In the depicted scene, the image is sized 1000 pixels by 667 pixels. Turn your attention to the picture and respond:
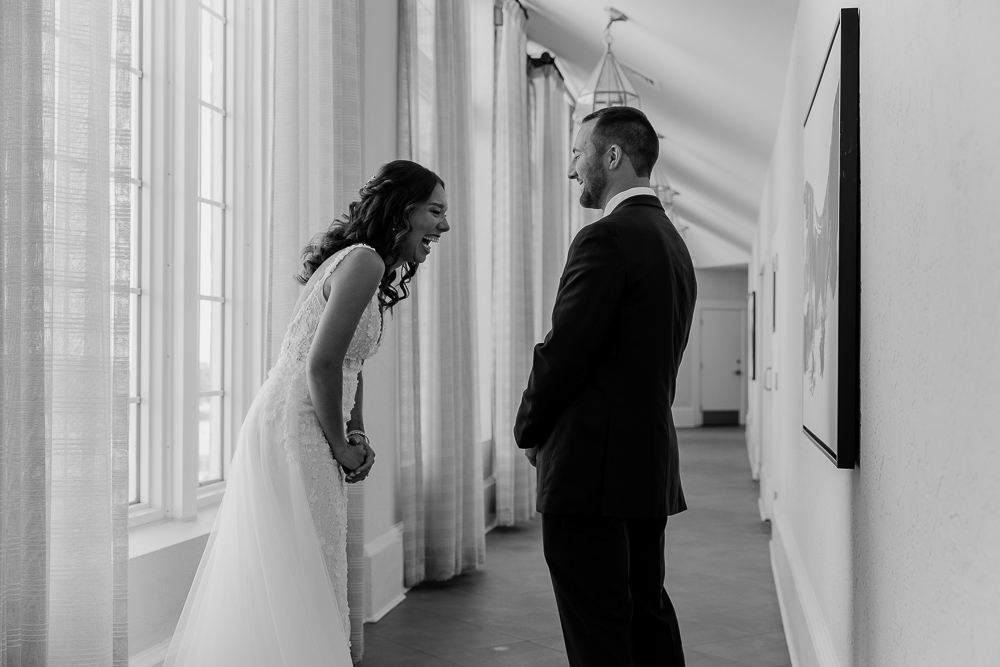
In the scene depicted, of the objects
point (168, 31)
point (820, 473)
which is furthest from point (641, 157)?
point (168, 31)

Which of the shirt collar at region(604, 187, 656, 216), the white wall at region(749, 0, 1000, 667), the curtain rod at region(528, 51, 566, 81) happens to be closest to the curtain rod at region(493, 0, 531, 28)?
the curtain rod at region(528, 51, 566, 81)

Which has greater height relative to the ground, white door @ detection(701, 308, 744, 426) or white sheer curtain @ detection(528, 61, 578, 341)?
white sheer curtain @ detection(528, 61, 578, 341)

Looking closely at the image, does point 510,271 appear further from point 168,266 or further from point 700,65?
point 168,266

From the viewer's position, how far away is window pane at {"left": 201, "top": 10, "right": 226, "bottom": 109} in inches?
138

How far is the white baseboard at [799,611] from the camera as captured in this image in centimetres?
268

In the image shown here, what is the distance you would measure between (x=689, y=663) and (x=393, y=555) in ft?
5.00

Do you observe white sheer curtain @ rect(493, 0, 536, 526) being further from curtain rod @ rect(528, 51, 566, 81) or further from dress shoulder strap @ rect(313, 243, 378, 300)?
dress shoulder strap @ rect(313, 243, 378, 300)

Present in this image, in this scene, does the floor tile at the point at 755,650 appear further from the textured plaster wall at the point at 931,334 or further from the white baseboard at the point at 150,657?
the white baseboard at the point at 150,657

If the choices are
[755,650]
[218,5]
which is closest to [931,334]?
[755,650]

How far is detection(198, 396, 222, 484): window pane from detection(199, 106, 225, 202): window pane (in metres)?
0.81

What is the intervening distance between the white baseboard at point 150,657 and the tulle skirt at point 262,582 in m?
0.39

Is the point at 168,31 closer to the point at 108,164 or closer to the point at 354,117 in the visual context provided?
the point at 354,117

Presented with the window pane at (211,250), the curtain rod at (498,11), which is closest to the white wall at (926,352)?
the window pane at (211,250)

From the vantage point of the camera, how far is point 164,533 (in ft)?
9.77
